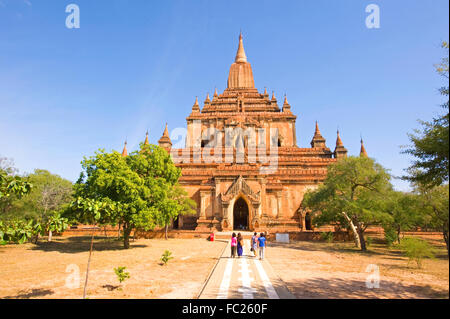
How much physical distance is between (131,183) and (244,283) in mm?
12937

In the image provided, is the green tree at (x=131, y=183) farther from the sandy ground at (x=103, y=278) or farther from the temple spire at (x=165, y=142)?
the temple spire at (x=165, y=142)

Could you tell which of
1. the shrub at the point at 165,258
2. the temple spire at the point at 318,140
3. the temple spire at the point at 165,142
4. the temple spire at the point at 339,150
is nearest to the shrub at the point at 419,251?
the shrub at the point at 165,258

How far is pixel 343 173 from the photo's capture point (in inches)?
836

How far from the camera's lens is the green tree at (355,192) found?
19.8 meters

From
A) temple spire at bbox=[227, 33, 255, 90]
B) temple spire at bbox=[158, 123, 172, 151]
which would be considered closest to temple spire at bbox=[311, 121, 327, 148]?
temple spire at bbox=[227, 33, 255, 90]

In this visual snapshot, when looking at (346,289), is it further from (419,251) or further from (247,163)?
(247,163)

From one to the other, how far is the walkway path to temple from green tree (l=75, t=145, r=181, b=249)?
8.74 m

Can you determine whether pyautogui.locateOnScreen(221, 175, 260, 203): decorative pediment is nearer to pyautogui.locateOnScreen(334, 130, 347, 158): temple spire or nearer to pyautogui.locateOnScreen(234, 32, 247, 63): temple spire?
pyautogui.locateOnScreen(334, 130, 347, 158): temple spire

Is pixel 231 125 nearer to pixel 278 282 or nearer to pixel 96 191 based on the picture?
pixel 96 191

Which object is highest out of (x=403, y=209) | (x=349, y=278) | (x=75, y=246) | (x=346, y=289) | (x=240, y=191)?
(x=240, y=191)

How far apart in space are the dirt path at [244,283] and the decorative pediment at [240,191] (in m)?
17.4

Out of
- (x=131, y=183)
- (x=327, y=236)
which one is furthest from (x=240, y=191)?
(x=131, y=183)

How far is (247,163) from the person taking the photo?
36.5 metres
